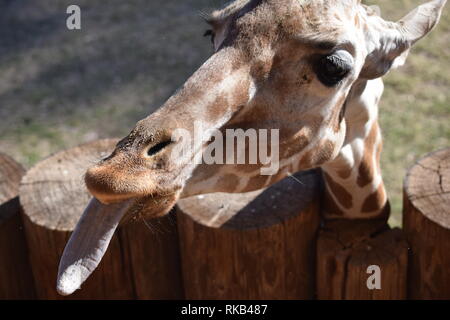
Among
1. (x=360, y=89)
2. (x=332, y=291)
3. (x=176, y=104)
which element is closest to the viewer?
(x=176, y=104)

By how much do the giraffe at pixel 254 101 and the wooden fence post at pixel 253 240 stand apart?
0.61 meters

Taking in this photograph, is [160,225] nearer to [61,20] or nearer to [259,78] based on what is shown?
[259,78]

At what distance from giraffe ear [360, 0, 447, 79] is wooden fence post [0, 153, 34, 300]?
6.52 ft

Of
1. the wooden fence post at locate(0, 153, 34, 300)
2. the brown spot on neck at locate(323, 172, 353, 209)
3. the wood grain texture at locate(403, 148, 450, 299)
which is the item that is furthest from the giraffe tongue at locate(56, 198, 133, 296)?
the wood grain texture at locate(403, 148, 450, 299)

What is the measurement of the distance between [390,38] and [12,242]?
2206 mm

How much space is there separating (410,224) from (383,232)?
5.7 inches

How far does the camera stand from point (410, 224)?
10.5ft

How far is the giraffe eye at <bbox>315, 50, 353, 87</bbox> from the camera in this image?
238 centimetres

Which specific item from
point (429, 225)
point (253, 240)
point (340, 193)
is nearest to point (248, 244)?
point (253, 240)

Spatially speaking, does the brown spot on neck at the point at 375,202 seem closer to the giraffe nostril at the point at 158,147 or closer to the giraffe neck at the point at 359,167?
the giraffe neck at the point at 359,167

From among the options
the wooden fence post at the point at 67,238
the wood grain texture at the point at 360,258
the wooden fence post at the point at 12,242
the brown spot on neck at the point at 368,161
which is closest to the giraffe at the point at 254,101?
the brown spot on neck at the point at 368,161

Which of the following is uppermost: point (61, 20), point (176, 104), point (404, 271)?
point (61, 20)
